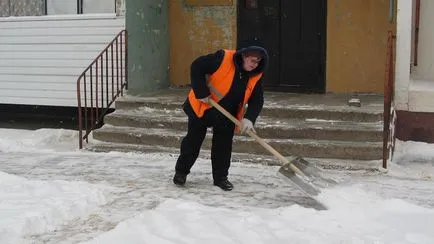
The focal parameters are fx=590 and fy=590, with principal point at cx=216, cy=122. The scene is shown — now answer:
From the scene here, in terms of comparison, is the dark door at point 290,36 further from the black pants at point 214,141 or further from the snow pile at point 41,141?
the black pants at point 214,141

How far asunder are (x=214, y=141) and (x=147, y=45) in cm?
407

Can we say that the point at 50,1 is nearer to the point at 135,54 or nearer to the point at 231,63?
the point at 135,54

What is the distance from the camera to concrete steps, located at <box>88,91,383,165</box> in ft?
23.3

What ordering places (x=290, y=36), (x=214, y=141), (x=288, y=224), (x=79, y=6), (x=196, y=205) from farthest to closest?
(x=79, y=6)
(x=290, y=36)
(x=214, y=141)
(x=196, y=205)
(x=288, y=224)

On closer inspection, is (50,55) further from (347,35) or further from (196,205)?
(196,205)

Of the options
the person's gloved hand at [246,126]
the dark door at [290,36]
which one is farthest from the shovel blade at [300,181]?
the dark door at [290,36]

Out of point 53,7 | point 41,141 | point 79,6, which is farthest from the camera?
point 53,7

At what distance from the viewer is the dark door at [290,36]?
9.66m

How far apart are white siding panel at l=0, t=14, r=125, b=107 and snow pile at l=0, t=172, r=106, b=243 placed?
158 inches

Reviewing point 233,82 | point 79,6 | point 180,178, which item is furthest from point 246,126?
point 79,6

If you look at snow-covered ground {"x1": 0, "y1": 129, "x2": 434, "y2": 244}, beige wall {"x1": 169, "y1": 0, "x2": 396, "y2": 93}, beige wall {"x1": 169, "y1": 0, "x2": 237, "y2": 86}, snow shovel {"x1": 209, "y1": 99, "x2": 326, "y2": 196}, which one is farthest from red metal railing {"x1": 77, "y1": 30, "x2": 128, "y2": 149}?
snow shovel {"x1": 209, "y1": 99, "x2": 326, "y2": 196}

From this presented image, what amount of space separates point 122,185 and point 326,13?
4961 mm

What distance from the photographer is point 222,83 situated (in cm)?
565

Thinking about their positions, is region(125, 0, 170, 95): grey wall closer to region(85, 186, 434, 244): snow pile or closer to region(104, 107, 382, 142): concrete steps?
region(104, 107, 382, 142): concrete steps
